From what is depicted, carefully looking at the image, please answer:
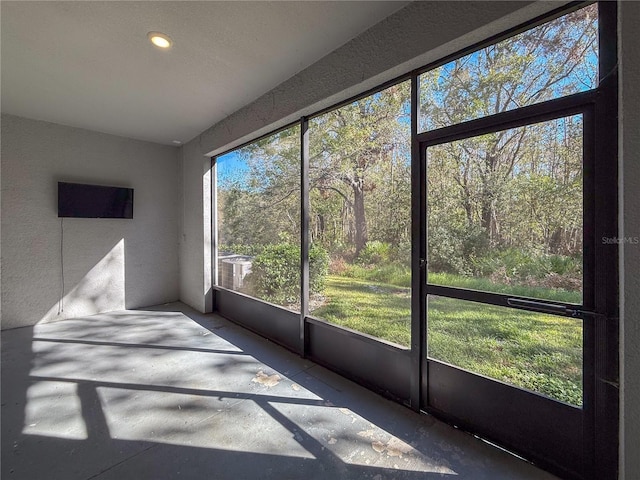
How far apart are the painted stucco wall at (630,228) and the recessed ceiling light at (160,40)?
9.24 feet

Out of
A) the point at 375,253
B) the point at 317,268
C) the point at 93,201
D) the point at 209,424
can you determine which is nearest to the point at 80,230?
the point at 93,201

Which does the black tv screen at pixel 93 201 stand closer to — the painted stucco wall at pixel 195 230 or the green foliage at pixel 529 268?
the painted stucco wall at pixel 195 230

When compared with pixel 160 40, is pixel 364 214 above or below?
below

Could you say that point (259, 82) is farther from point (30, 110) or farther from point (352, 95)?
point (30, 110)

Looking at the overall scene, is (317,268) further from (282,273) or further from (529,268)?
(529,268)

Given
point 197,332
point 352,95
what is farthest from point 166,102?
point 197,332

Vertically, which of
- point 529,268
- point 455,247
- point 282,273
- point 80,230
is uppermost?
point 80,230

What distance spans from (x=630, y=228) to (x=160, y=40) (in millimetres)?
3244

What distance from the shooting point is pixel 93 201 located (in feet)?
13.9

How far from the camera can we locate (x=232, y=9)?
1.92m

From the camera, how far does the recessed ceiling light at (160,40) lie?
7.12 ft

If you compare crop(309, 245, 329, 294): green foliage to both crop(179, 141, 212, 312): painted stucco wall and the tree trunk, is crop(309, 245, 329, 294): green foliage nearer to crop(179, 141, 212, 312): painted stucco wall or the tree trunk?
the tree trunk

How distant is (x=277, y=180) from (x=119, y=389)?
266 centimetres

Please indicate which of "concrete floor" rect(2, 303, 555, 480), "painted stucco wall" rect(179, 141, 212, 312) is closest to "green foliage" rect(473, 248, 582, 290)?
"concrete floor" rect(2, 303, 555, 480)
